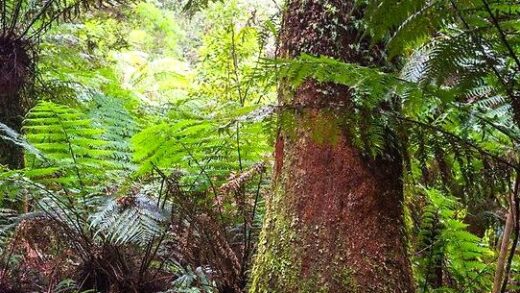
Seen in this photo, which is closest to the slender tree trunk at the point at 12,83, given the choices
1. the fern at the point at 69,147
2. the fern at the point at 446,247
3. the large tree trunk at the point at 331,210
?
the fern at the point at 69,147

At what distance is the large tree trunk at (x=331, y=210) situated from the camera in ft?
6.01

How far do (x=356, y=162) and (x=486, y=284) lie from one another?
3.86 feet

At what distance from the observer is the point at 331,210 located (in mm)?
1872

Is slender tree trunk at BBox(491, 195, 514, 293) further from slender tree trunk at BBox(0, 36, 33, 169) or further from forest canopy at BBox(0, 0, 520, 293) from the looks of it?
slender tree trunk at BBox(0, 36, 33, 169)

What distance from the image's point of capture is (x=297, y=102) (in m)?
2.01

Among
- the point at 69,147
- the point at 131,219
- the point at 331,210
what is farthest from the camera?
the point at 69,147

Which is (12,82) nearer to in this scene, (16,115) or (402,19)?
(16,115)

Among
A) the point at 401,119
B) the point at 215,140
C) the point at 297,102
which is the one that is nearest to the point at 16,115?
the point at 215,140

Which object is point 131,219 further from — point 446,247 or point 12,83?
point 12,83

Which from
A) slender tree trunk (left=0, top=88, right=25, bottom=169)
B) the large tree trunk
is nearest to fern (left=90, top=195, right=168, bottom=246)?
the large tree trunk

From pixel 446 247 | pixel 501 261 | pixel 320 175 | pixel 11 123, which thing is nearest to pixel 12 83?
pixel 11 123

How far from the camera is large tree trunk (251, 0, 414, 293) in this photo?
1832 millimetres

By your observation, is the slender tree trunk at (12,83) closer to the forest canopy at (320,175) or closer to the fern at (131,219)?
the forest canopy at (320,175)

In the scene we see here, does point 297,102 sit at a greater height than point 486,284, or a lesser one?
greater
